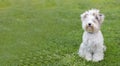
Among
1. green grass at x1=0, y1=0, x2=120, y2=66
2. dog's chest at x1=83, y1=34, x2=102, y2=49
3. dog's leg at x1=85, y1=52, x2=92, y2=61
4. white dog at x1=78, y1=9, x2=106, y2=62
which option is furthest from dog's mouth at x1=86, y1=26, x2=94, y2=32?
green grass at x1=0, y1=0, x2=120, y2=66

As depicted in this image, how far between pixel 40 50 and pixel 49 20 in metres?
5.60

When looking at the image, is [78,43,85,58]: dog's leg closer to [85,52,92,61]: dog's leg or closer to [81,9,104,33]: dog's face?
[85,52,92,61]: dog's leg

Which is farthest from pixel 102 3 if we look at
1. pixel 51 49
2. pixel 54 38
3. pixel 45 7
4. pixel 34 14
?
pixel 51 49

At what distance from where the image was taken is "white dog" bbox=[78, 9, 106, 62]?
10.8 meters

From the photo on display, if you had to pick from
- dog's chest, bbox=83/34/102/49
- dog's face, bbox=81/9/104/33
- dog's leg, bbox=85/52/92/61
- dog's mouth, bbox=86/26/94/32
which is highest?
dog's face, bbox=81/9/104/33

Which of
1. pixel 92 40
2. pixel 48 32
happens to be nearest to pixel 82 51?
pixel 92 40

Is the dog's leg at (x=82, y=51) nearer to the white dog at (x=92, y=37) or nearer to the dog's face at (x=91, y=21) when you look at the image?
the white dog at (x=92, y=37)

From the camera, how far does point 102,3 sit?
76.6 ft

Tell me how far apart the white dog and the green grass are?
0.85ft

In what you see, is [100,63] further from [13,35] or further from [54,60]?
[13,35]

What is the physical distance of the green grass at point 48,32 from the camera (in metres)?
11.8

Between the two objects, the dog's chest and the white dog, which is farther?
Answer: the dog's chest

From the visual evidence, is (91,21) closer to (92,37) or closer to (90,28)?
(90,28)

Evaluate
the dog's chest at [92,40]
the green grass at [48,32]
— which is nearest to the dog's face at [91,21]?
the dog's chest at [92,40]
